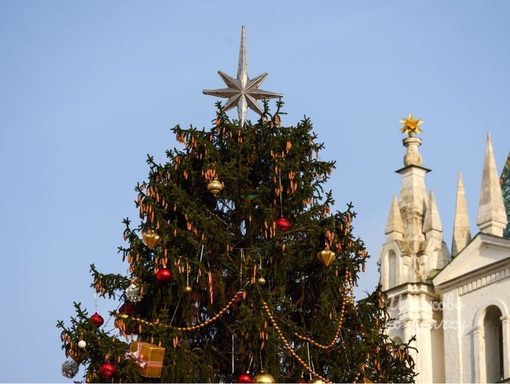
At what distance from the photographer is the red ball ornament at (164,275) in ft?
63.2

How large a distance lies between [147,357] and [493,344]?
43.3 feet

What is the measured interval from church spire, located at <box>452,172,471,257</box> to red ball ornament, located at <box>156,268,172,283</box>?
532 inches

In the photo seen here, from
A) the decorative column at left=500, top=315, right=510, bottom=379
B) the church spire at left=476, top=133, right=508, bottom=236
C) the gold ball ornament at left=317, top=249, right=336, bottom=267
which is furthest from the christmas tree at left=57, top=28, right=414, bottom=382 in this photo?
the church spire at left=476, top=133, right=508, bottom=236

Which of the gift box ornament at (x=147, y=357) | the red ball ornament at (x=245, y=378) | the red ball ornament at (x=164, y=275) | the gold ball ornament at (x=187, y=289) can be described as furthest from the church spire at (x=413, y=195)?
the gift box ornament at (x=147, y=357)

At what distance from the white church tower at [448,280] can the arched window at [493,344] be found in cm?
2

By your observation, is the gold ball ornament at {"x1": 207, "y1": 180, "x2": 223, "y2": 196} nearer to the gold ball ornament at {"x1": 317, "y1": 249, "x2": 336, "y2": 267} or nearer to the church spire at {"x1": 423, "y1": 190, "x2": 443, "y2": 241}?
the gold ball ornament at {"x1": 317, "y1": 249, "x2": 336, "y2": 267}

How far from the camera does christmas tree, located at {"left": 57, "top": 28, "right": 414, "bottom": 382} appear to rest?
1898 centimetres

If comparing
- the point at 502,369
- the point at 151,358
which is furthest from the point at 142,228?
the point at 502,369

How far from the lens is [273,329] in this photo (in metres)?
19.1

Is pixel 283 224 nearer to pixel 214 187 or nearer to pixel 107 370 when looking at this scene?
pixel 214 187

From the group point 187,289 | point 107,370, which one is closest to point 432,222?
point 187,289

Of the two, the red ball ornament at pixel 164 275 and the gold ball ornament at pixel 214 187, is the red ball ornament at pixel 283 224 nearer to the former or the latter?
the gold ball ornament at pixel 214 187

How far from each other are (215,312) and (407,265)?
492 inches

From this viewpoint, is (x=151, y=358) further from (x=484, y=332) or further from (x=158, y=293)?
(x=484, y=332)
